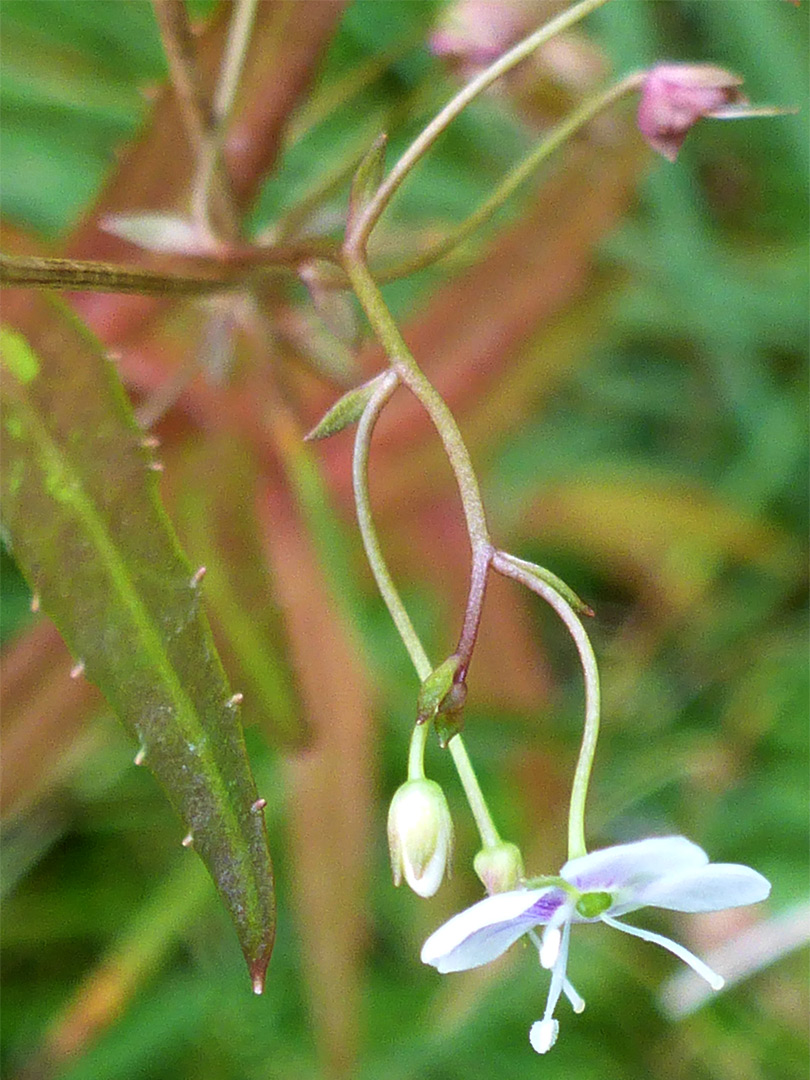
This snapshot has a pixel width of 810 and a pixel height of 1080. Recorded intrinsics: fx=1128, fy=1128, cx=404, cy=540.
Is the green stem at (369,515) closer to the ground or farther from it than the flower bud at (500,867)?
farther from it

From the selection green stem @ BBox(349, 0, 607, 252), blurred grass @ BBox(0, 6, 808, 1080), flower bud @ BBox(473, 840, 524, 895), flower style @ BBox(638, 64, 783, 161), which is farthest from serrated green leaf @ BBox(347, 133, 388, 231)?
blurred grass @ BBox(0, 6, 808, 1080)

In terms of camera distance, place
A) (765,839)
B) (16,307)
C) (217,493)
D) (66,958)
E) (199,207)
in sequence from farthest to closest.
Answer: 1. (66,958)
2. (765,839)
3. (217,493)
4. (199,207)
5. (16,307)

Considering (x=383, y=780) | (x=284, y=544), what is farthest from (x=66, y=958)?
(x=284, y=544)

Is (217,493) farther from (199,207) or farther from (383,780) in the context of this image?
(383,780)

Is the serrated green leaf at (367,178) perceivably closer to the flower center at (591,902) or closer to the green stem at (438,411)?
Answer: the green stem at (438,411)

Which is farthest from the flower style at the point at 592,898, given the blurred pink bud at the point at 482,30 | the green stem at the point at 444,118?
the blurred pink bud at the point at 482,30

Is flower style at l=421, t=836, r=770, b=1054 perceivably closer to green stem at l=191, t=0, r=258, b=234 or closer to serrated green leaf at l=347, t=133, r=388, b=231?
serrated green leaf at l=347, t=133, r=388, b=231

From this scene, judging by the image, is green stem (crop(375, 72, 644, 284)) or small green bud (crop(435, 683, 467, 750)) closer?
small green bud (crop(435, 683, 467, 750))
